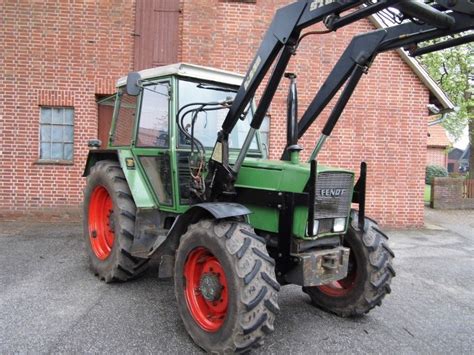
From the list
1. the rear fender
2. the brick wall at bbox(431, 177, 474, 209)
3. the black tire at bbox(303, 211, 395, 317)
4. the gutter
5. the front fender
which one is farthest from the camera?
the brick wall at bbox(431, 177, 474, 209)

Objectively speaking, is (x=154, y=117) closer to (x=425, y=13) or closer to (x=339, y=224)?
(x=339, y=224)

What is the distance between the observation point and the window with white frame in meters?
9.05

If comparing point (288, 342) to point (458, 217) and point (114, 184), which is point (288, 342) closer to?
point (114, 184)

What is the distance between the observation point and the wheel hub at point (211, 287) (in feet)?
11.0

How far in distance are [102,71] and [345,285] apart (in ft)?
23.0

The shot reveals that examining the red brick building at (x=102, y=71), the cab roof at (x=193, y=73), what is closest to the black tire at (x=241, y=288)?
the cab roof at (x=193, y=73)

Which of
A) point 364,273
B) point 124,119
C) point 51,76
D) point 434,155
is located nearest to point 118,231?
point 124,119

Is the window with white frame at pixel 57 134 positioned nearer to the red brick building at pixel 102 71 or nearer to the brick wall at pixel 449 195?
the red brick building at pixel 102 71

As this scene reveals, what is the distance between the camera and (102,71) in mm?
9016

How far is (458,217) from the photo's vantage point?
1223cm

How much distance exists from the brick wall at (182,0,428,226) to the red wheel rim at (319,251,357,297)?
5.29 meters

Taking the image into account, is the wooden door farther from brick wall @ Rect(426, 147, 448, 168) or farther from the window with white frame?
brick wall @ Rect(426, 147, 448, 168)

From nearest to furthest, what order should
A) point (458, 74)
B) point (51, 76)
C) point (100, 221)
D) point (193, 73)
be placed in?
point (193, 73) < point (100, 221) < point (51, 76) < point (458, 74)

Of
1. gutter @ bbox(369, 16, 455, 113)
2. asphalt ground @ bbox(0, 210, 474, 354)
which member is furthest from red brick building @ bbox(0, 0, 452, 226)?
asphalt ground @ bbox(0, 210, 474, 354)
